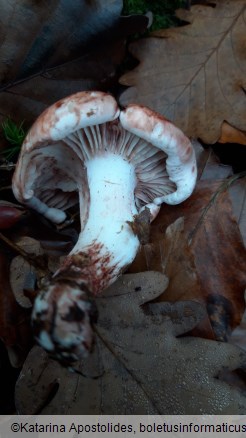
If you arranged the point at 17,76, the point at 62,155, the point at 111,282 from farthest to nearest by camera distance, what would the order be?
the point at 17,76
the point at 62,155
the point at 111,282

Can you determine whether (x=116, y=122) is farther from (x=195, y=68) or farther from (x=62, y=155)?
(x=195, y=68)

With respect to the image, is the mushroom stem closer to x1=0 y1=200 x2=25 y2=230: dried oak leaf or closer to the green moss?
x1=0 y1=200 x2=25 y2=230: dried oak leaf

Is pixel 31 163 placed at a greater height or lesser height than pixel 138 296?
greater

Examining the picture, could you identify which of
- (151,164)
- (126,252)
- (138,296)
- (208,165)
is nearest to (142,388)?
(138,296)

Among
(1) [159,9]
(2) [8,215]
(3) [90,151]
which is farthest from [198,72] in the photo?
(2) [8,215]

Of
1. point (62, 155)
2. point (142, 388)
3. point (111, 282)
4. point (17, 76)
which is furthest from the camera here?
point (17, 76)

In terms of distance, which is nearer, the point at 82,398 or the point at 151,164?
the point at 82,398

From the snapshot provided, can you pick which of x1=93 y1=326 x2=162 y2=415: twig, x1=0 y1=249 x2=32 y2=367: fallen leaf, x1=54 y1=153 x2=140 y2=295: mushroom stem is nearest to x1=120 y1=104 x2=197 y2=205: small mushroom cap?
x1=54 y1=153 x2=140 y2=295: mushroom stem

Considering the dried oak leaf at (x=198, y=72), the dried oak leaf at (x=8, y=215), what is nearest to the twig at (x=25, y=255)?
the dried oak leaf at (x=8, y=215)
